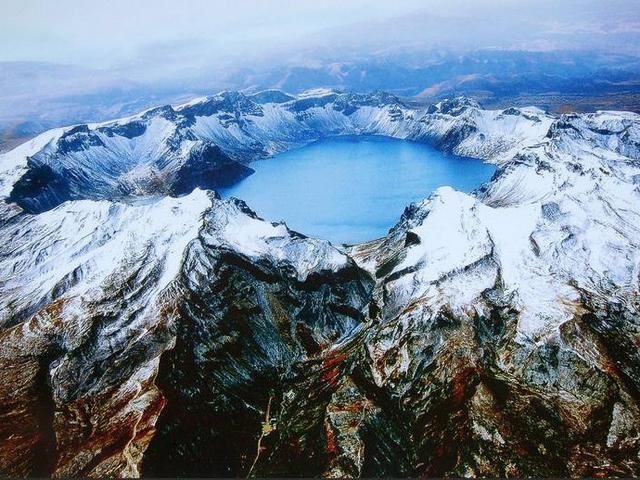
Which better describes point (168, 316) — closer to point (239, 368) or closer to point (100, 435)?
point (239, 368)

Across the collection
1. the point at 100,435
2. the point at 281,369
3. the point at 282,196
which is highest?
the point at 100,435

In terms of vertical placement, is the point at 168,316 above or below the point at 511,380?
above

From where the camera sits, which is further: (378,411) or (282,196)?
(282,196)

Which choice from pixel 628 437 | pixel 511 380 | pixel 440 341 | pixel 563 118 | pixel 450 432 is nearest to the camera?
pixel 628 437

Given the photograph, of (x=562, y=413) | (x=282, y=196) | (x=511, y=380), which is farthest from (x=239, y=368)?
(x=282, y=196)

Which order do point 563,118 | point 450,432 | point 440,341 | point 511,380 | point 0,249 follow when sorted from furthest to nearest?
point 563,118, point 0,249, point 440,341, point 511,380, point 450,432

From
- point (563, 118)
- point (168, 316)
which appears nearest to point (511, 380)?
point (168, 316)
